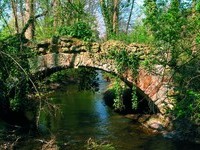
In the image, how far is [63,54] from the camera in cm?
1398

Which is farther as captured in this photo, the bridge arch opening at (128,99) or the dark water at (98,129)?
the bridge arch opening at (128,99)

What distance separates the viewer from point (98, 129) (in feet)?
47.2

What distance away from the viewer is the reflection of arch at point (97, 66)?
45.8ft

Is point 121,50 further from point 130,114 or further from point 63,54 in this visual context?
point 130,114

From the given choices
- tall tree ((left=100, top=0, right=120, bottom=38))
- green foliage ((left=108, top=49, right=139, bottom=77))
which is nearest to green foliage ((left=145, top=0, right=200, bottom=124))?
green foliage ((left=108, top=49, right=139, bottom=77))

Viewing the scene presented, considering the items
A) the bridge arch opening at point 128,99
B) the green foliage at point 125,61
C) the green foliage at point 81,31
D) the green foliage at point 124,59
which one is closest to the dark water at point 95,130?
the bridge arch opening at point 128,99

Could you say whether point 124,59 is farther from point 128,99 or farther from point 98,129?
point 128,99

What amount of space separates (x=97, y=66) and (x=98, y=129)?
7.04 ft

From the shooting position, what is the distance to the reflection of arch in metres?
14.0

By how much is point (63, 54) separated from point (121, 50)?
1914mm

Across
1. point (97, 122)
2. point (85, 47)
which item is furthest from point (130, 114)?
point (85, 47)

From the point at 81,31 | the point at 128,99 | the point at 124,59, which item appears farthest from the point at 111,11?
the point at 124,59

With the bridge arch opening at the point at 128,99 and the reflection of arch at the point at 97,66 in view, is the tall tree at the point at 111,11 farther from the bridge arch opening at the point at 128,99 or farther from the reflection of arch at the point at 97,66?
the reflection of arch at the point at 97,66

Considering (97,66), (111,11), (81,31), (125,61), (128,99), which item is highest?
(111,11)
